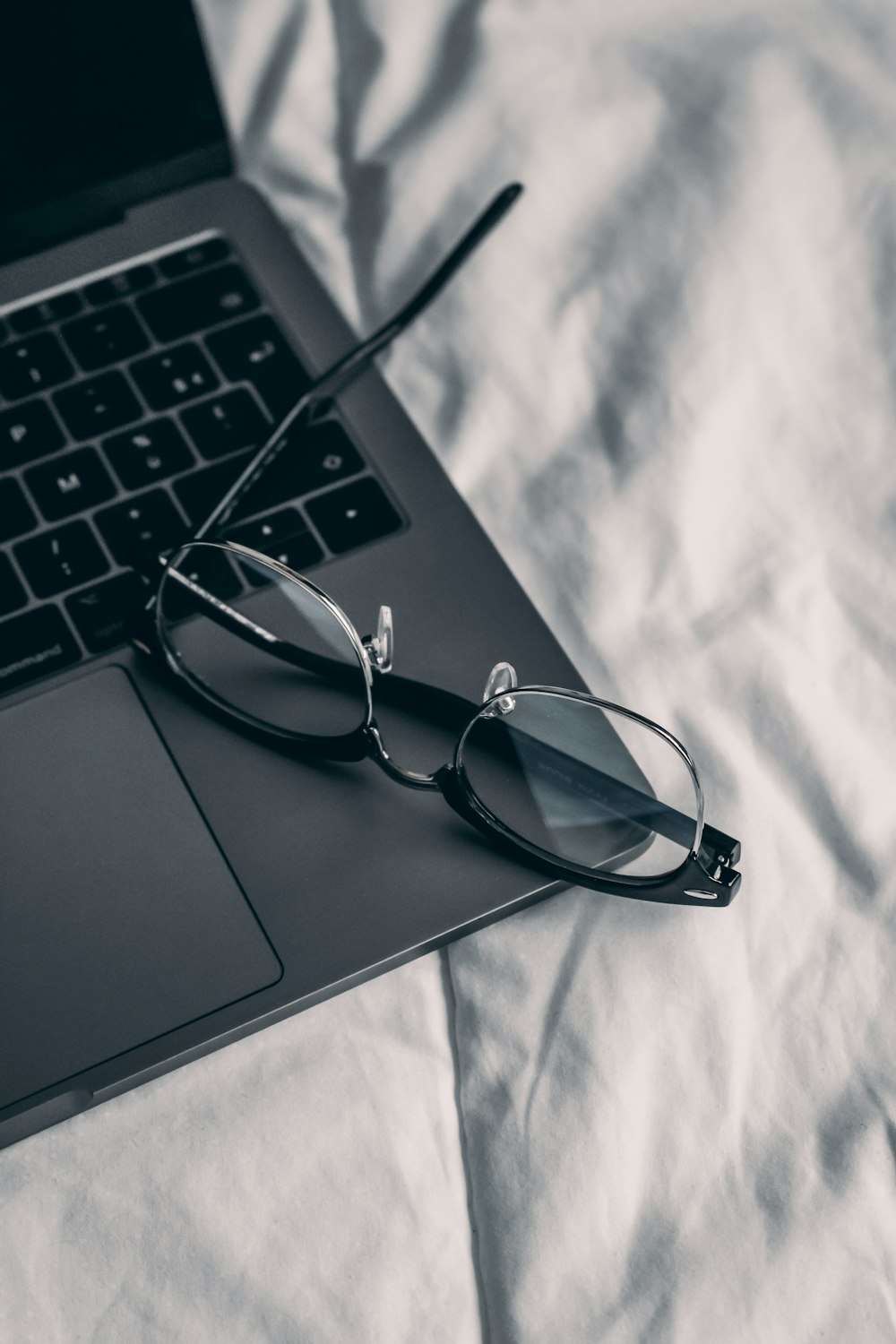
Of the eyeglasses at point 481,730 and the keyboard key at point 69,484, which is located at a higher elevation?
the keyboard key at point 69,484

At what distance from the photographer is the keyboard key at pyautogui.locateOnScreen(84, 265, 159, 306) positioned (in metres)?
0.50

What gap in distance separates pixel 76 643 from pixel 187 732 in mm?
54

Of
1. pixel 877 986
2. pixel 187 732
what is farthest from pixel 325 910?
pixel 877 986

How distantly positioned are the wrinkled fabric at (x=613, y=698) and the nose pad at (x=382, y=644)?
51 mm

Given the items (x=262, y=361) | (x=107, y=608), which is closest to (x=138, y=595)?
(x=107, y=608)

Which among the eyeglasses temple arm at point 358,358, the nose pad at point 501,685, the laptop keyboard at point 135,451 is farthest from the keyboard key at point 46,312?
the nose pad at point 501,685

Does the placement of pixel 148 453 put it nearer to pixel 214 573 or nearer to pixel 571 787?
pixel 214 573

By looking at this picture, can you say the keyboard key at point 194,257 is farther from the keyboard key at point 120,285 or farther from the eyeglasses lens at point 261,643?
the eyeglasses lens at point 261,643

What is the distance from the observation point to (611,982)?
0.41 metres

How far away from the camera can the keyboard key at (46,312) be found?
0.49 metres

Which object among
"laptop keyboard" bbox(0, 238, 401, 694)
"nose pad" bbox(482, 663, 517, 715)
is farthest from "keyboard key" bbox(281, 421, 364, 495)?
"nose pad" bbox(482, 663, 517, 715)

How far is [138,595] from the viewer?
43cm

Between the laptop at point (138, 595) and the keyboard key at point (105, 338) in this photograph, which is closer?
the laptop at point (138, 595)

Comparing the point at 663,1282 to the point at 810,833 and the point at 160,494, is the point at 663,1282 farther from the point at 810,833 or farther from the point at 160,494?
the point at 160,494
